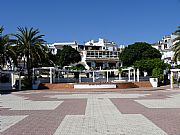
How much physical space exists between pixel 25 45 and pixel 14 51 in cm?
302

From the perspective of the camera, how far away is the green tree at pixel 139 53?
84000mm

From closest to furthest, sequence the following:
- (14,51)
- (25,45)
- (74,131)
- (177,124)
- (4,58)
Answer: (74,131) → (177,124) → (4,58) → (14,51) → (25,45)

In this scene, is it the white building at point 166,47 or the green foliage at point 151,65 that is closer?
the green foliage at point 151,65

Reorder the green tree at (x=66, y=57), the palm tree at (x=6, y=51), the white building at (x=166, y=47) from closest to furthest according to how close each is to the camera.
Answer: the palm tree at (x=6, y=51) → the green tree at (x=66, y=57) → the white building at (x=166, y=47)

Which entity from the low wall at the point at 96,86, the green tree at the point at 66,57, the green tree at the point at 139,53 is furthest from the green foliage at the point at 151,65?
the green tree at the point at 66,57

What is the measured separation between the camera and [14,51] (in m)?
41.8

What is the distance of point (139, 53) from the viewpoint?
8494 cm

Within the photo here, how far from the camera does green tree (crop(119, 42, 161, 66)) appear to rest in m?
84.0

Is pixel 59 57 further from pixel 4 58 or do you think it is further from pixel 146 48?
pixel 4 58

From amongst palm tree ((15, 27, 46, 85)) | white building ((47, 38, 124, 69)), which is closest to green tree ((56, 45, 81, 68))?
white building ((47, 38, 124, 69))

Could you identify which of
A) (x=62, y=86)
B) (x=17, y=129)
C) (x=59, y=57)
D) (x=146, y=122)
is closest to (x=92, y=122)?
(x=146, y=122)

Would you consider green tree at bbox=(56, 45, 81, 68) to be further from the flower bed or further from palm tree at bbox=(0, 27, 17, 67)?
palm tree at bbox=(0, 27, 17, 67)

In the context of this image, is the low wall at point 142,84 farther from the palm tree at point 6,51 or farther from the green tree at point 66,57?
the green tree at point 66,57

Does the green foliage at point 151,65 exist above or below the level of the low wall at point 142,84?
above
